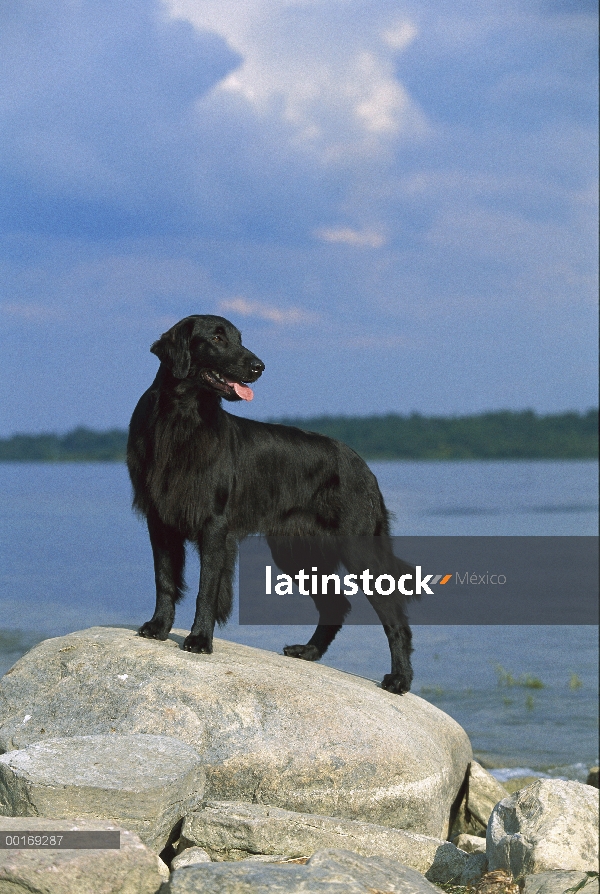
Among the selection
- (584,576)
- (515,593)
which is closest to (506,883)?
(515,593)

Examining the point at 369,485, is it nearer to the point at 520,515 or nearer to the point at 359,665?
the point at 359,665

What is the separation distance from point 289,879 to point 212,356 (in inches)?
114

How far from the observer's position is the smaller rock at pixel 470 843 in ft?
19.1

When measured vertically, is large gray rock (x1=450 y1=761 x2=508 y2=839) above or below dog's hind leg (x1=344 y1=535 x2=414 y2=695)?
below

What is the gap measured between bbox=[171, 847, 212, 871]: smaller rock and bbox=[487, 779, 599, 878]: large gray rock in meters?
1.61

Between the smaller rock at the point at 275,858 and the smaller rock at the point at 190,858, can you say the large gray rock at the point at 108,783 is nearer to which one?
the smaller rock at the point at 190,858

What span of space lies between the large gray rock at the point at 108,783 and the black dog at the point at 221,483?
1.17m

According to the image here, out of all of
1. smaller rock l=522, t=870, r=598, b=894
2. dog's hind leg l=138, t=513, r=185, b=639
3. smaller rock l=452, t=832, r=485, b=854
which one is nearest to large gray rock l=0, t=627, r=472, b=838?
dog's hind leg l=138, t=513, r=185, b=639

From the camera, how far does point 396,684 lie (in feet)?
20.4

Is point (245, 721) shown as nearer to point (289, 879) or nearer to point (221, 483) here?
point (221, 483)

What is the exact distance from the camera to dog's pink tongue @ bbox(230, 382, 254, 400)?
5.50m

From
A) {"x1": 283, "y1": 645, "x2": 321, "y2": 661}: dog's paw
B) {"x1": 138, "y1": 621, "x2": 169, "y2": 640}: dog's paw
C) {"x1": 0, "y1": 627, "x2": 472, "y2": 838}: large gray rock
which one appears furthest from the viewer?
{"x1": 283, "y1": 645, "x2": 321, "y2": 661}: dog's paw

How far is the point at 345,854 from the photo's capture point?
12.8ft

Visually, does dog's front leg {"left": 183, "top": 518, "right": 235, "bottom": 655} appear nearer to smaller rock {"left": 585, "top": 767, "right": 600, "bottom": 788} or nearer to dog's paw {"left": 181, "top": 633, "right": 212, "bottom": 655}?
dog's paw {"left": 181, "top": 633, "right": 212, "bottom": 655}
